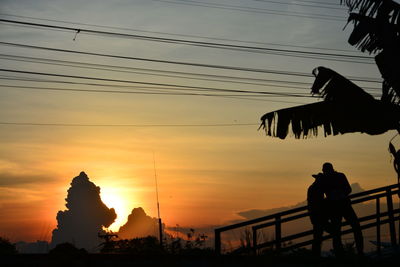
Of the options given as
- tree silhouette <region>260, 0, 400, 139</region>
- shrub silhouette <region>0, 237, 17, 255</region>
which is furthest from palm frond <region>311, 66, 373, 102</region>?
shrub silhouette <region>0, 237, 17, 255</region>

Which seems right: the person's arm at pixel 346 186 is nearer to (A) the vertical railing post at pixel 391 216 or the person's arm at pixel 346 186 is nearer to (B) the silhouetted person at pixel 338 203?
(B) the silhouetted person at pixel 338 203

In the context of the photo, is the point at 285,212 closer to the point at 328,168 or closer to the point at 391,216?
the point at 328,168

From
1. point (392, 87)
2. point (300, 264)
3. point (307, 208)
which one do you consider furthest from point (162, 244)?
point (392, 87)

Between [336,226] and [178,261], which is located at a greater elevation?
[336,226]

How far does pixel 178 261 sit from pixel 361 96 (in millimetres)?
6801

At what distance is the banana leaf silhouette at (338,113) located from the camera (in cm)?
1650

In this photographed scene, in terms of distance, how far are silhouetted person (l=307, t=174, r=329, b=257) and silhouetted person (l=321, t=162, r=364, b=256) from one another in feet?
0.33

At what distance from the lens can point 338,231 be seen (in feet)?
45.1

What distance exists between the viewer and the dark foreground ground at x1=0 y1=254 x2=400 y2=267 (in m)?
11.4

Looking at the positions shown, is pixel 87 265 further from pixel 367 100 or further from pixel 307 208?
pixel 367 100

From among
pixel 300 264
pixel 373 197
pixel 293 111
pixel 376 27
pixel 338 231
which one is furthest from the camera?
pixel 293 111

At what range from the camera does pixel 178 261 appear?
1214 cm

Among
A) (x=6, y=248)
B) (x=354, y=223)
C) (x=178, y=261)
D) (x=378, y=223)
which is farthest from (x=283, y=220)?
(x=6, y=248)

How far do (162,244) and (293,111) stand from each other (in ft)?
14.7
